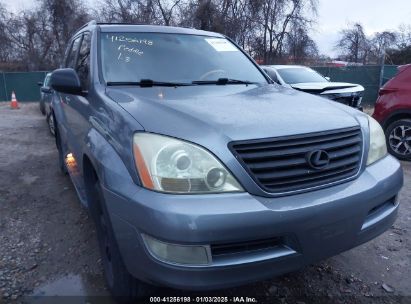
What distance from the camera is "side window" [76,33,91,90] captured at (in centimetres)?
312

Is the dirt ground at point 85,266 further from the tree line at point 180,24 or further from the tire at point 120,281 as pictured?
the tree line at point 180,24

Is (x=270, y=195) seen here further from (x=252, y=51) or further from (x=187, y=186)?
(x=252, y=51)

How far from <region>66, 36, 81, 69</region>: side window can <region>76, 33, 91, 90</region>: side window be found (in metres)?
0.31

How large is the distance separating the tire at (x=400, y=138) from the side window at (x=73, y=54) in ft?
16.6

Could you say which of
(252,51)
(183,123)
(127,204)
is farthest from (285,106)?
(252,51)

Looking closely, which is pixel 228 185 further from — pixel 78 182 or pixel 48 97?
pixel 48 97

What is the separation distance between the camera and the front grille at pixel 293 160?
1.95m

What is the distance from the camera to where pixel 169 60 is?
3.20 metres

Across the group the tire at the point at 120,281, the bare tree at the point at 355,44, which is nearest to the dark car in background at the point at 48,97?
the tire at the point at 120,281

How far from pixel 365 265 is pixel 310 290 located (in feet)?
2.07

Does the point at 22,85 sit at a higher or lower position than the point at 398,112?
lower

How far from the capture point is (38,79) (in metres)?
22.2

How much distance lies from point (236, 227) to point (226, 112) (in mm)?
775

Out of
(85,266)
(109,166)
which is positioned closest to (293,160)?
(109,166)
